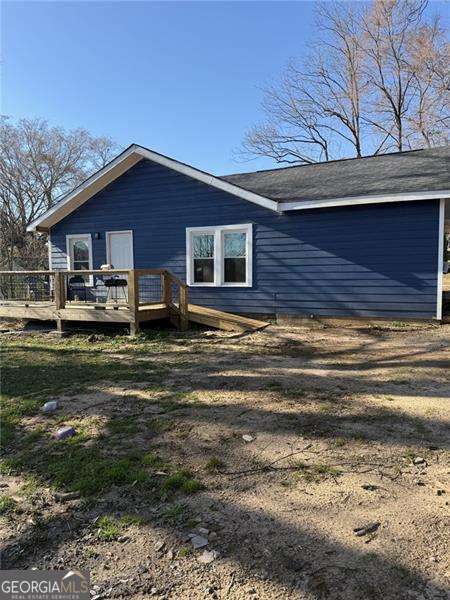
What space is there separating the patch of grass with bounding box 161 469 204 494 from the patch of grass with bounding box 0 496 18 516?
2.94 feet

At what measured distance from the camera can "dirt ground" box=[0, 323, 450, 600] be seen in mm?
1918

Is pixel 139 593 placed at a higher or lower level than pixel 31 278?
lower

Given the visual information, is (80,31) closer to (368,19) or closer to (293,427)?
(293,427)

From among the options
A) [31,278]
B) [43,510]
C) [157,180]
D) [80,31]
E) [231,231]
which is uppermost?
[80,31]

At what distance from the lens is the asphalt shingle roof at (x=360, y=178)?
858 centimetres

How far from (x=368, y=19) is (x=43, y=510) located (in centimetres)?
2834

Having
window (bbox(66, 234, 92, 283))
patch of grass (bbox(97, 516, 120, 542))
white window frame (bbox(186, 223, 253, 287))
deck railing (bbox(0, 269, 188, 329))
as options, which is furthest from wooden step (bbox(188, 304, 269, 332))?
patch of grass (bbox(97, 516, 120, 542))

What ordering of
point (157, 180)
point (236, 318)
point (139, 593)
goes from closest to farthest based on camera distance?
point (139, 593) → point (236, 318) → point (157, 180)

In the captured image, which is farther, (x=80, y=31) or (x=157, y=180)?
(x=157, y=180)

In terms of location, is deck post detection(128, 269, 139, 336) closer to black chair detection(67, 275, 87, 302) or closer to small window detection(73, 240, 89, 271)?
black chair detection(67, 275, 87, 302)

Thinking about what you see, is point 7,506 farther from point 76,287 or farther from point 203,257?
point 76,287

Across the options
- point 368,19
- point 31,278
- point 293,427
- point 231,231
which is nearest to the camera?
point 293,427

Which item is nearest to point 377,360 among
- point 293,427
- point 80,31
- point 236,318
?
point 293,427

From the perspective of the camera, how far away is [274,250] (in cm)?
995
